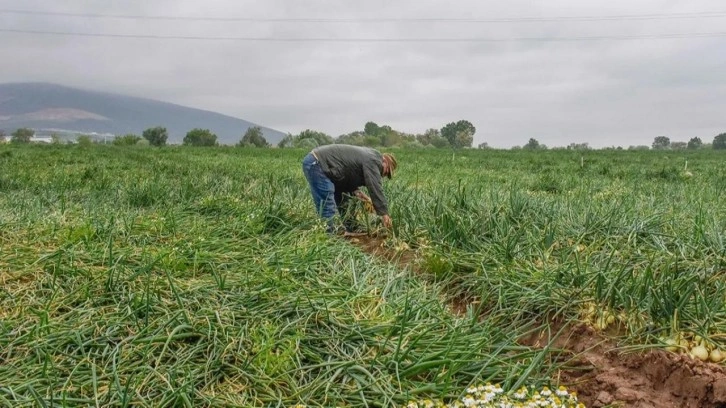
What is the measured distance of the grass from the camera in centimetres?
291

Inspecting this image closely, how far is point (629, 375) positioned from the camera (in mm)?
3020

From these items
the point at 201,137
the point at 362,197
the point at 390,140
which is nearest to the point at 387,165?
the point at 362,197

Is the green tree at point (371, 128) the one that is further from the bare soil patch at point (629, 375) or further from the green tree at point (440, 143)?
the bare soil patch at point (629, 375)

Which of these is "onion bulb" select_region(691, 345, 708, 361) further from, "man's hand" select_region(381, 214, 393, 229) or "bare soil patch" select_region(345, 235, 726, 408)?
"man's hand" select_region(381, 214, 393, 229)

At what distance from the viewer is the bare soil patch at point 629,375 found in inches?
A: 107

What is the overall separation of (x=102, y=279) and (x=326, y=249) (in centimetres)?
181

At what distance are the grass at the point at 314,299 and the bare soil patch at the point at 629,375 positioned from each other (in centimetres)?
13

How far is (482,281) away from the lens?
4188 millimetres

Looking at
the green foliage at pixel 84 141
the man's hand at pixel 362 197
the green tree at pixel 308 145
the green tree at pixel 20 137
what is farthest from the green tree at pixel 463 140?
the man's hand at pixel 362 197

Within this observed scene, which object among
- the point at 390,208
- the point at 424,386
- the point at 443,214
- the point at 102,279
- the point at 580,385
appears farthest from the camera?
the point at 390,208

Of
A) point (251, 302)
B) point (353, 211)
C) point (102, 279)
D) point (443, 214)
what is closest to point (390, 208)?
point (353, 211)

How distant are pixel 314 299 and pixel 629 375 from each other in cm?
197

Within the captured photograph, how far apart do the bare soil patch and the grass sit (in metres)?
0.13

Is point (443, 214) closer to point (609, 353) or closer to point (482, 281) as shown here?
point (482, 281)
